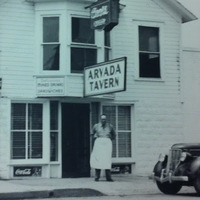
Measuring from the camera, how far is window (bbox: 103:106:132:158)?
20.3 meters

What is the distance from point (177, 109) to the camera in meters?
21.4

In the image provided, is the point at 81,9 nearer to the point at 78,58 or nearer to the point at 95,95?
the point at 78,58

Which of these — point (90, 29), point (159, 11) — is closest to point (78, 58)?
point (90, 29)

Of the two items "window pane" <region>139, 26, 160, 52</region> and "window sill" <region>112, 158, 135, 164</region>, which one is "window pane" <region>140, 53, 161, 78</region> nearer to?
"window pane" <region>139, 26, 160, 52</region>

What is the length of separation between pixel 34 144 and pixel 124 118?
3442mm

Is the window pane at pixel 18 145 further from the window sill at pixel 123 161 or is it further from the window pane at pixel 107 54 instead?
the window pane at pixel 107 54

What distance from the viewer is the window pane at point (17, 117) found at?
1905 cm

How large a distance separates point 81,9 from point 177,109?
5160mm

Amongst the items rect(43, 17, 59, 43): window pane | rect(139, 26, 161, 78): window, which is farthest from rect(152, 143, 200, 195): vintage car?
rect(43, 17, 59, 43): window pane

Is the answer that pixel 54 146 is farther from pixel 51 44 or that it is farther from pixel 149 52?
pixel 149 52

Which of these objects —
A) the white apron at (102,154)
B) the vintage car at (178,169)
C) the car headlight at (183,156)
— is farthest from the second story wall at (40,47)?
the car headlight at (183,156)

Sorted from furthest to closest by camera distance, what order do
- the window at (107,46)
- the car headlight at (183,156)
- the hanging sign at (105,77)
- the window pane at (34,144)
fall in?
1. the window at (107,46)
2. the window pane at (34,144)
3. the hanging sign at (105,77)
4. the car headlight at (183,156)

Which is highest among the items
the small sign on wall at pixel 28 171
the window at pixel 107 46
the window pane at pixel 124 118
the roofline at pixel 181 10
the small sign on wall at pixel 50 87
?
the roofline at pixel 181 10

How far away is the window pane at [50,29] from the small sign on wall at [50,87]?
1371 mm
